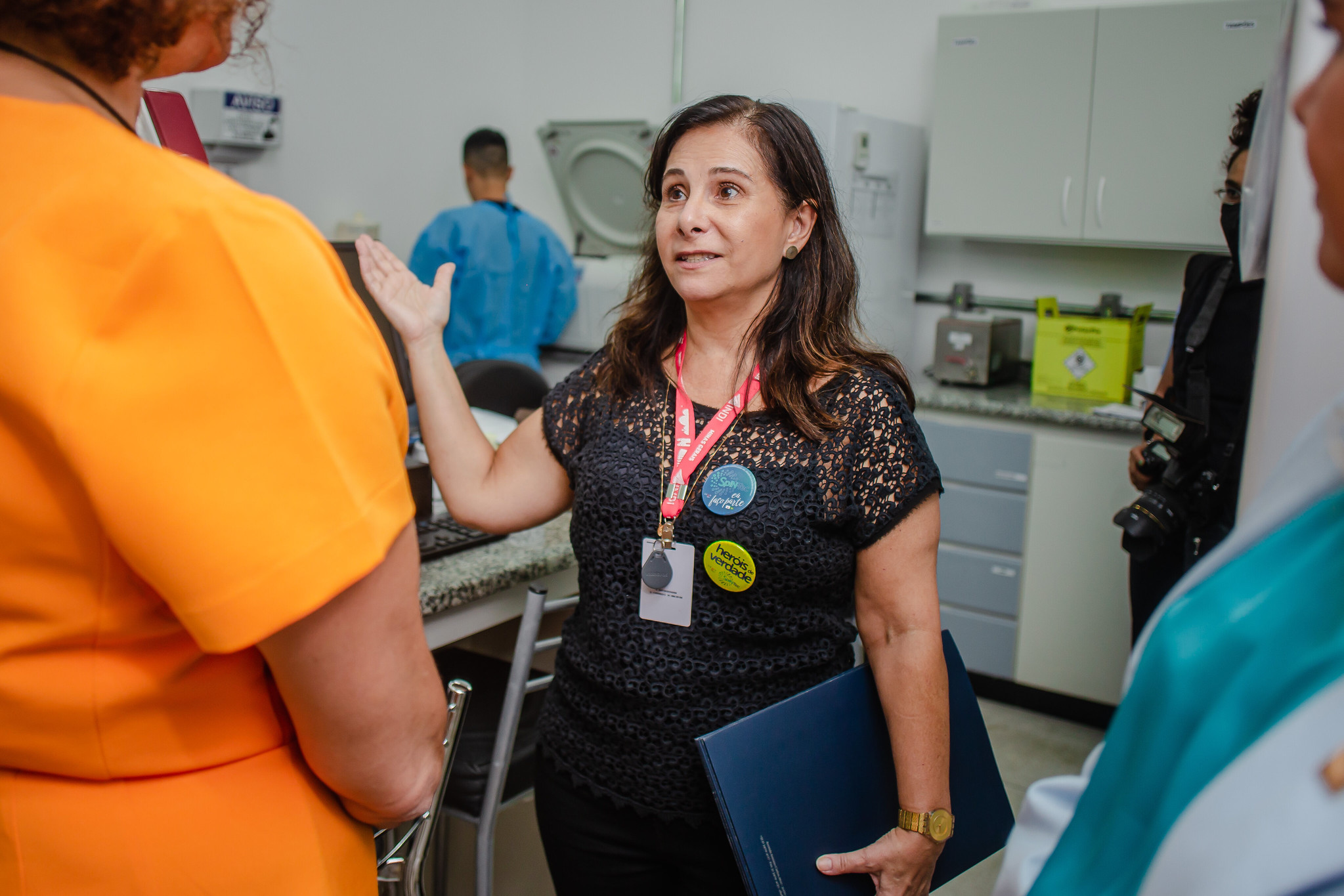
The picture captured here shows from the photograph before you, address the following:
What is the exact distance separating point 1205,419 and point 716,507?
1.56 meters

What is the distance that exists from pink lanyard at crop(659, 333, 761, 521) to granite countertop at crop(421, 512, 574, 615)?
46 centimetres

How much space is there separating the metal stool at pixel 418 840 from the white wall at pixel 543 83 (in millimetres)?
3198

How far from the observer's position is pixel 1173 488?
2209 millimetres

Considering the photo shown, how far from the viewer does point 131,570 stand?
0.56 metres

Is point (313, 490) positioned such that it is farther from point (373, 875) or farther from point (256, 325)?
point (373, 875)

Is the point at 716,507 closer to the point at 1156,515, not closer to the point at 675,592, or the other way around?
the point at 675,592

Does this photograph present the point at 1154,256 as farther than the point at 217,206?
Yes

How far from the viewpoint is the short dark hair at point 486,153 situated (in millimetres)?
4164

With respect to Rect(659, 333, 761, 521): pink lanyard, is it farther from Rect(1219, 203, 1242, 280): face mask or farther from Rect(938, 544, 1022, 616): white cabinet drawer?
Rect(938, 544, 1022, 616): white cabinet drawer

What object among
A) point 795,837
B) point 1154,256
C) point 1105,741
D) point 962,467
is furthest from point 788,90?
point 1105,741

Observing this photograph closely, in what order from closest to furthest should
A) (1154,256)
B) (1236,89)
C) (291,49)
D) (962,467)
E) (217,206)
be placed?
(217,206), (1236,89), (962,467), (1154,256), (291,49)

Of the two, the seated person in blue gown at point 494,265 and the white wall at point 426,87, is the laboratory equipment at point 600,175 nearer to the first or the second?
the seated person in blue gown at point 494,265

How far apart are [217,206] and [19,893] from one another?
434 millimetres

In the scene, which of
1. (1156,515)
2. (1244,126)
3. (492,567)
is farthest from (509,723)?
(1244,126)
